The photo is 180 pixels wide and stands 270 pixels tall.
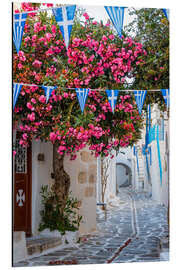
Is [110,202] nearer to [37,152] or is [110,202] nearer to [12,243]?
[37,152]

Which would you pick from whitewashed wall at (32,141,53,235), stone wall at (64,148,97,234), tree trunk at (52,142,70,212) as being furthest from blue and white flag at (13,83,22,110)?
stone wall at (64,148,97,234)

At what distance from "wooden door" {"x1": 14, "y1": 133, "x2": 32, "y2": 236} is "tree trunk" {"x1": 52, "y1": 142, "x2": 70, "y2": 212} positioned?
0.44 metres

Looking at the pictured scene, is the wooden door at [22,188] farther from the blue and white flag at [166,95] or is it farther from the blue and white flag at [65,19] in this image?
the blue and white flag at [166,95]

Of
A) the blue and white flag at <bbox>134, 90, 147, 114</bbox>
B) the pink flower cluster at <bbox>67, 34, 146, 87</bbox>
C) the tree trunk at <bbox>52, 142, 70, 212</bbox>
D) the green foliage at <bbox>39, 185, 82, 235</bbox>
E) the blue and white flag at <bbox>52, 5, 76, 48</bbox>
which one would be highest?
the blue and white flag at <bbox>52, 5, 76, 48</bbox>

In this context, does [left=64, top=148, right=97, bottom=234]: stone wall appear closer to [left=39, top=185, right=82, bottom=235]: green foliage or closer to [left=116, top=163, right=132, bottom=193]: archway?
[left=39, top=185, right=82, bottom=235]: green foliage

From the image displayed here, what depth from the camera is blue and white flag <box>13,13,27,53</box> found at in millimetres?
5062

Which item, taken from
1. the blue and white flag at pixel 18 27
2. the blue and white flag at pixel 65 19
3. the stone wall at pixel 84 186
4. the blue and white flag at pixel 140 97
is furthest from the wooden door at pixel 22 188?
the blue and white flag at pixel 140 97

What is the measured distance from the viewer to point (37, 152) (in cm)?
625

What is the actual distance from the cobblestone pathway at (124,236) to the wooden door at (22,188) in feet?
1.57

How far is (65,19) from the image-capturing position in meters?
5.04

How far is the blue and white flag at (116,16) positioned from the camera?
543cm

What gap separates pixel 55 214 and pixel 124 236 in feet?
3.41
